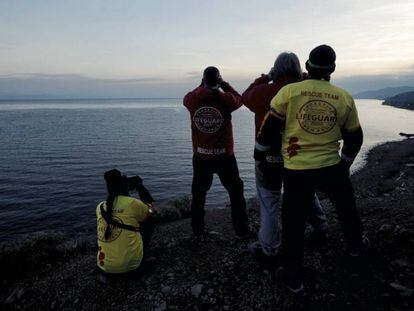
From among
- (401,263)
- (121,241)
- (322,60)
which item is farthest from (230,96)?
(401,263)

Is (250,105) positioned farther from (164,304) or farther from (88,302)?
(88,302)

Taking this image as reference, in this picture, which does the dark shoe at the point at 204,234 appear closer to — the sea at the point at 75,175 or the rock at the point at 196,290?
the rock at the point at 196,290

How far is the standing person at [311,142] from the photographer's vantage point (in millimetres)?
4211

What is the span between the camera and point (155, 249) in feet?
23.2

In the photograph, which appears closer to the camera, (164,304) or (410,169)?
(164,304)

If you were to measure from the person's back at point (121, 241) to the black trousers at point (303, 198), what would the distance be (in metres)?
2.54

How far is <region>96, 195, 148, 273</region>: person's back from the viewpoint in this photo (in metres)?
5.61

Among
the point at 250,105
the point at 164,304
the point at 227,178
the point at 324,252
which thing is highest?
the point at 250,105

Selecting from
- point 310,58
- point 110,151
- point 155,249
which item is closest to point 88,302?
point 155,249

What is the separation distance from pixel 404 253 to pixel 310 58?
11.3 ft

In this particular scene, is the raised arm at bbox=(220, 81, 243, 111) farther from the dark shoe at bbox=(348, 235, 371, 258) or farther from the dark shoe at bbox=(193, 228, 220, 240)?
the dark shoe at bbox=(348, 235, 371, 258)

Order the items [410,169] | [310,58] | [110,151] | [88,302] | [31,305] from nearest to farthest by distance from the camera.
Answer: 1. [310,58]
2. [88,302]
3. [31,305]
4. [410,169]
5. [110,151]

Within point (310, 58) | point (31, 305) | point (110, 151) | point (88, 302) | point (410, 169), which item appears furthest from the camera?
point (110, 151)

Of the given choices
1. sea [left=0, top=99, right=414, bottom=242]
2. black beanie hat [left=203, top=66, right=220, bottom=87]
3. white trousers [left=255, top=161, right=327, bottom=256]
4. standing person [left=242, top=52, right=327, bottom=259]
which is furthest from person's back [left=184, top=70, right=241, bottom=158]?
sea [left=0, top=99, right=414, bottom=242]
